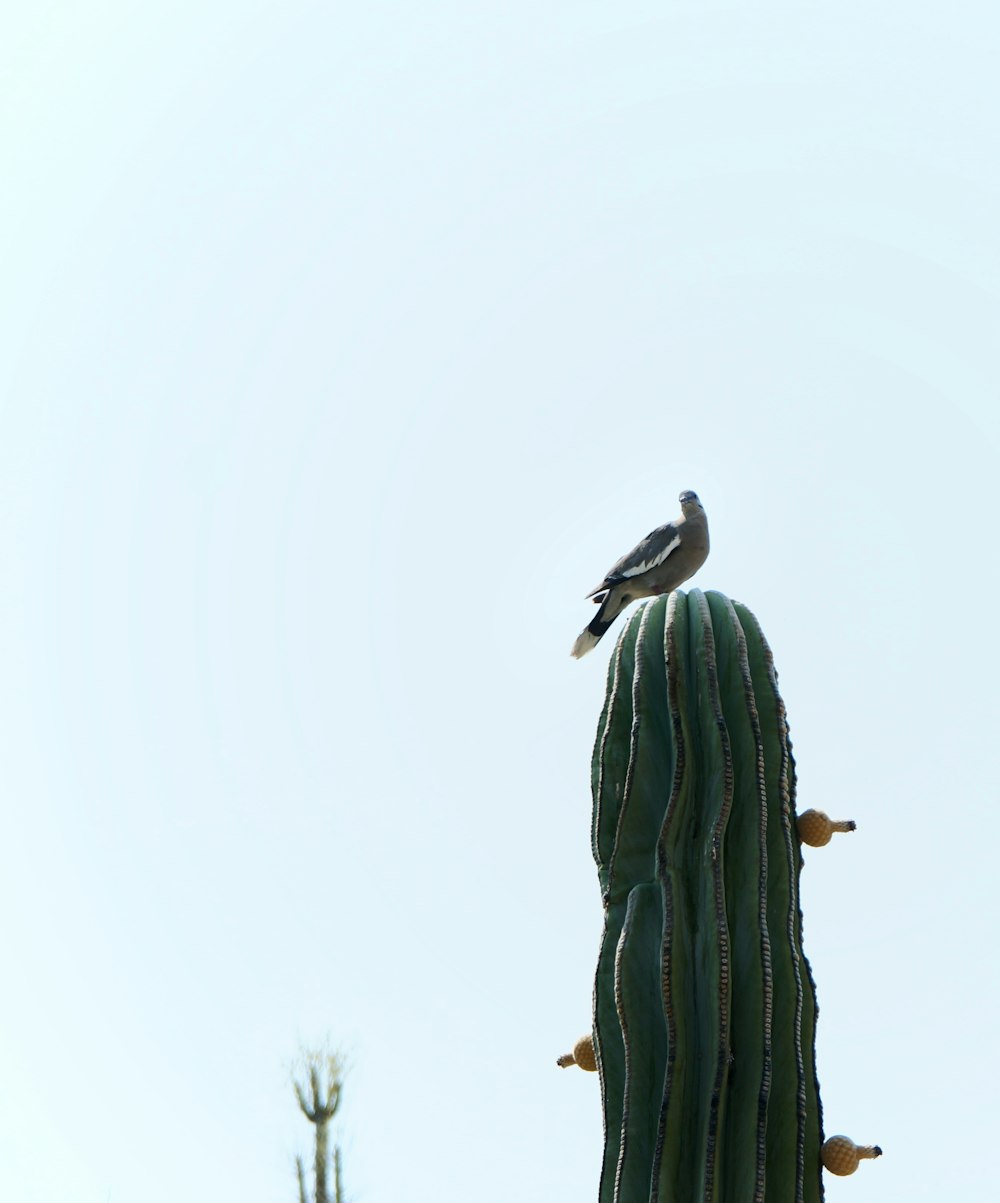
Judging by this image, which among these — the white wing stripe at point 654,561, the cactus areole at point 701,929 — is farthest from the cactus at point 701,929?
the white wing stripe at point 654,561

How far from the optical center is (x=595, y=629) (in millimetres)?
6062

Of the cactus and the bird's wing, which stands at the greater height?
the bird's wing

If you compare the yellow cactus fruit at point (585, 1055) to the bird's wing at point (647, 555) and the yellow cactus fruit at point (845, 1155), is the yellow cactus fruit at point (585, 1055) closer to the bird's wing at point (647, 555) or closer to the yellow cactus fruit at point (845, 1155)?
the yellow cactus fruit at point (845, 1155)

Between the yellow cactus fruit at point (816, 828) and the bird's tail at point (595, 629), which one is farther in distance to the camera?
the bird's tail at point (595, 629)

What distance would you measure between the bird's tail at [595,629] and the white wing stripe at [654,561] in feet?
0.52

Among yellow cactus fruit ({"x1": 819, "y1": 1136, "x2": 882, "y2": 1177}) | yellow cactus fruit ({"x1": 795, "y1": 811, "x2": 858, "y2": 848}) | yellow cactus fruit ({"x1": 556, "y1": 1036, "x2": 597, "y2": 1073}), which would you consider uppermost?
yellow cactus fruit ({"x1": 795, "y1": 811, "x2": 858, "y2": 848})

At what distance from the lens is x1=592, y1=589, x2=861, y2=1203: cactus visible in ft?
12.8

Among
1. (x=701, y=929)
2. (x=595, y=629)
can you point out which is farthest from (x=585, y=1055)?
(x=595, y=629)

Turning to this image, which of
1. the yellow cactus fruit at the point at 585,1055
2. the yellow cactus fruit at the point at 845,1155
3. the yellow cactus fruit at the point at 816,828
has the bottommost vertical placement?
the yellow cactus fruit at the point at 845,1155

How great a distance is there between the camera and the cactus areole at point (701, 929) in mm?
3895

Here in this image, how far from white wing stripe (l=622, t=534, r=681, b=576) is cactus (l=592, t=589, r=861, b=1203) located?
135cm

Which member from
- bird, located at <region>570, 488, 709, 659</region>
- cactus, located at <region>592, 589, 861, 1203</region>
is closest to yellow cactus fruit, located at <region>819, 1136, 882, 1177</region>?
cactus, located at <region>592, 589, 861, 1203</region>

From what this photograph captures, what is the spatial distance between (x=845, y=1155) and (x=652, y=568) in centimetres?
251

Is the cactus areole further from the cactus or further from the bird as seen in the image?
the bird
